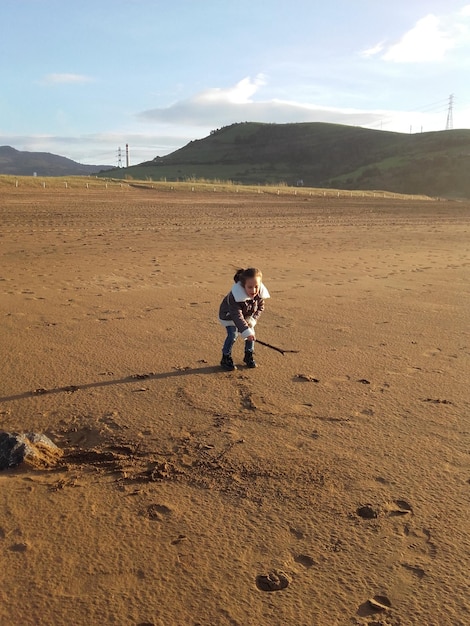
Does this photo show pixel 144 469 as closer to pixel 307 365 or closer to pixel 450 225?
pixel 307 365

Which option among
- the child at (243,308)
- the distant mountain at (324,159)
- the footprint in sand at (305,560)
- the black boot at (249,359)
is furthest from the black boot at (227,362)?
the distant mountain at (324,159)

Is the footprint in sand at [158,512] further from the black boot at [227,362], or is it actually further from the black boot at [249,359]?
the black boot at [249,359]

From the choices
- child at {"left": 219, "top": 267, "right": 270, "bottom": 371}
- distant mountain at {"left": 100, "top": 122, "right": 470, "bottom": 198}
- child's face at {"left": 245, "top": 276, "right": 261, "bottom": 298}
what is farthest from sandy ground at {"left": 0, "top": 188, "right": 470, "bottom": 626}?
distant mountain at {"left": 100, "top": 122, "right": 470, "bottom": 198}

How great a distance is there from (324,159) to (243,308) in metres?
97.4

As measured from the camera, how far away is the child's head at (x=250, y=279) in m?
4.86

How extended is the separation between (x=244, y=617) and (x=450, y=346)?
14.8 ft

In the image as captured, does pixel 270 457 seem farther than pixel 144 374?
No

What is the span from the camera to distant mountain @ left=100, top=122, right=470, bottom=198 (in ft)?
216

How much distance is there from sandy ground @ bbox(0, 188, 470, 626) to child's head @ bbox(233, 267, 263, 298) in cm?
78

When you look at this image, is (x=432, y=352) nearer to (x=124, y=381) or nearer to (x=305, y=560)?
(x=124, y=381)

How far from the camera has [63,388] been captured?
4.69 m

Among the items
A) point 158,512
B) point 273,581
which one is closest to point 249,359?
point 158,512

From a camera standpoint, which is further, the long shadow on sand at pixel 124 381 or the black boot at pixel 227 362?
the black boot at pixel 227 362

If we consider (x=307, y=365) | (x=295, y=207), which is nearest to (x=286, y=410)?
(x=307, y=365)
